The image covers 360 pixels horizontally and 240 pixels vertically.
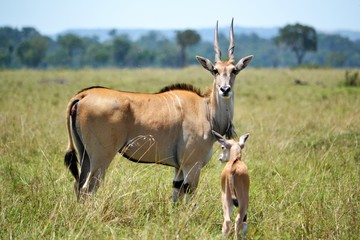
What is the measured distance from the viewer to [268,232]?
4289mm

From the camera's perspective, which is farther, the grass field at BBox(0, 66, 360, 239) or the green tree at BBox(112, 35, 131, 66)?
A: the green tree at BBox(112, 35, 131, 66)

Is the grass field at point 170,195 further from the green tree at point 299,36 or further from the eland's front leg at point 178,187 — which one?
the green tree at point 299,36

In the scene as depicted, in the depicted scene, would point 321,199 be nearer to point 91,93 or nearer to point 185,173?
point 185,173

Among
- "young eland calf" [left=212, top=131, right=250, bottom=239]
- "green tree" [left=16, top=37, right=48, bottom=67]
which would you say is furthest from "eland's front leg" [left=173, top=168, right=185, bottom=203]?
"green tree" [left=16, top=37, right=48, bottom=67]

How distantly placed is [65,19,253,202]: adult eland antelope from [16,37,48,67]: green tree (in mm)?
70247

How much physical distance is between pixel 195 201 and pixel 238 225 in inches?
26.3

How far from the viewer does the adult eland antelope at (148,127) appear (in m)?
4.80

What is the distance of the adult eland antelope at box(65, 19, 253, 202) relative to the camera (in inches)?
189

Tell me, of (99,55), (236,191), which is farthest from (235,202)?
(99,55)

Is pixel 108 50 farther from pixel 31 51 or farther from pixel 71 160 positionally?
pixel 71 160

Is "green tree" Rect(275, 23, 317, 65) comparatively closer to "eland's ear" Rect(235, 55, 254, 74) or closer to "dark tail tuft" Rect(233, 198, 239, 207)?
"eland's ear" Rect(235, 55, 254, 74)

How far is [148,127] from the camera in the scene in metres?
4.99

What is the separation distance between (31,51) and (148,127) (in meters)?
73.7

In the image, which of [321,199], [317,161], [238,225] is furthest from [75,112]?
[317,161]
